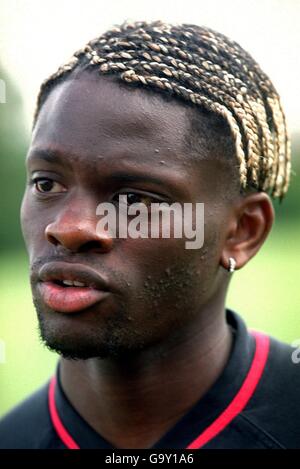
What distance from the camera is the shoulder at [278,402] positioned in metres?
2.60

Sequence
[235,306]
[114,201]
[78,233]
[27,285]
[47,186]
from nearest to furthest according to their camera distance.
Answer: [78,233]
[114,201]
[47,186]
[235,306]
[27,285]

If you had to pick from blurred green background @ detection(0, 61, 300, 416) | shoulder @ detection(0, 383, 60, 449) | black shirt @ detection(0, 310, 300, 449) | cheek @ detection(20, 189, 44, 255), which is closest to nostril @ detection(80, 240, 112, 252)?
cheek @ detection(20, 189, 44, 255)

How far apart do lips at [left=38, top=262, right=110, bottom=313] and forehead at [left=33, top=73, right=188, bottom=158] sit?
401mm

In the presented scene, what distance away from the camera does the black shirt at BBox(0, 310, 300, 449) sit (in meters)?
2.62

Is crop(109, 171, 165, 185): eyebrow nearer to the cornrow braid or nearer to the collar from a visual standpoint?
the cornrow braid

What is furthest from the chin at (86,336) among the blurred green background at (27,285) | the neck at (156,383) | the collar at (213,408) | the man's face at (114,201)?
the blurred green background at (27,285)

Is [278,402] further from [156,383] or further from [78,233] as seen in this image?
[78,233]

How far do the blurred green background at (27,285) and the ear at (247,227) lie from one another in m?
5.60

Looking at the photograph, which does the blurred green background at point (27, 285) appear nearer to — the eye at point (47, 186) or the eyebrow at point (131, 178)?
the eye at point (47, 186)

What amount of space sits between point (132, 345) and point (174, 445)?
0.43 m

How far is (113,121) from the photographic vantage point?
2508 millimetres

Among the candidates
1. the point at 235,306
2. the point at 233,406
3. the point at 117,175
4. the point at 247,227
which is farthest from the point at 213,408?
the point at 235,306

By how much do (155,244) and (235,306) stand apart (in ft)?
37.7

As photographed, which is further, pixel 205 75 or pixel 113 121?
pixel 205 75
